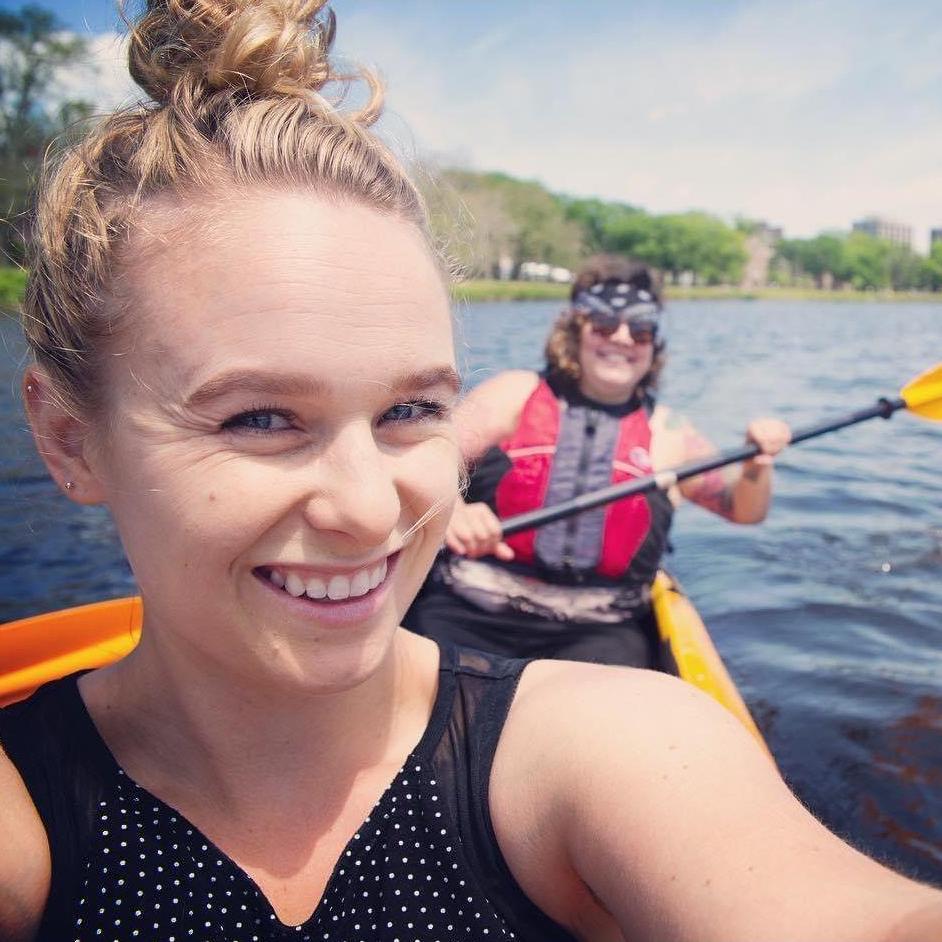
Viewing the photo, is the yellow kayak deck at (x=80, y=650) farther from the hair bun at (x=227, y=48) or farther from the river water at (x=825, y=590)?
the hair bun at (x=227, y=48)

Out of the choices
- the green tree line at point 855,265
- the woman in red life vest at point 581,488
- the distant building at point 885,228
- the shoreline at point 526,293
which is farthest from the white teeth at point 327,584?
the distant building at point 885,228

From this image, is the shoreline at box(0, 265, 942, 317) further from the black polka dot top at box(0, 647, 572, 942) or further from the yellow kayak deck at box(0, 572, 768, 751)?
the yellow kayak deck at box(0, 572, 768, 751)

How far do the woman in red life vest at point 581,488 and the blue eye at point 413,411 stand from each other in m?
2.02

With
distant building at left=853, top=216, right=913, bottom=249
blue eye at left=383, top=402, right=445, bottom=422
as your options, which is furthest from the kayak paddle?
distant building at left=853, top=216, right=913, bottom=249

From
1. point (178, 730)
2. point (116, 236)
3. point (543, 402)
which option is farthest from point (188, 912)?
point (543, 402)

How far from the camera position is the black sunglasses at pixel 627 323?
3.83 metres

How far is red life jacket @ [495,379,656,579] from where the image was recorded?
3.57 metres

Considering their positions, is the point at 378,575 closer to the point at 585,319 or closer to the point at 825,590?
the point at 585,319

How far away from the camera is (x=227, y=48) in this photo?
4.08 feet

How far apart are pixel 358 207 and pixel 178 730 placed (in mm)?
841

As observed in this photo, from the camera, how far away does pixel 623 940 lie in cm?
120

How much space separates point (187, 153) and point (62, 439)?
1.55 feet

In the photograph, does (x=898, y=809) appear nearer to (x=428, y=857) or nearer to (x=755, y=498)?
(x=755, y=498)

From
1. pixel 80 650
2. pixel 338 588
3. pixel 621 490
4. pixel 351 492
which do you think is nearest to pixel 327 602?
pixel 338 588
